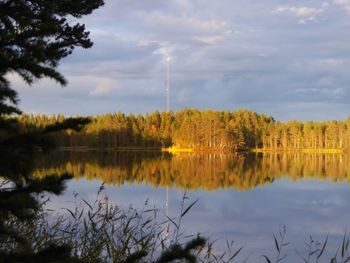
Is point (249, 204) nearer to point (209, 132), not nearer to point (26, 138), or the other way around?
point (26, 138)

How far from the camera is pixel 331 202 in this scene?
2900cm

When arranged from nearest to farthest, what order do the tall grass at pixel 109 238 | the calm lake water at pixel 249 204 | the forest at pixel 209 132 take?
the tall grass at pixel 109 238 < the calm lake water at pixel 249 204 < the forest at pixel 209 132

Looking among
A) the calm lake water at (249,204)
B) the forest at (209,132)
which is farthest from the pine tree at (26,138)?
the forest at (209,132)

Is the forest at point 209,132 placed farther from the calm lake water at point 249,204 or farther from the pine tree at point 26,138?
the pine tree at point 26,138

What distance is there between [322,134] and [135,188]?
144084mm

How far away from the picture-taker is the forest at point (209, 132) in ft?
468

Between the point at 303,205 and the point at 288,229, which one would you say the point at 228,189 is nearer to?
the point at 303,205

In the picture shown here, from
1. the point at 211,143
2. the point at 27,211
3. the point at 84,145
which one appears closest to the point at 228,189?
the point at 27,211

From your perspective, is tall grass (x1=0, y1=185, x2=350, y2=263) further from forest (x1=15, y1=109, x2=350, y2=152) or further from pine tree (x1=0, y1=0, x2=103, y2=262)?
forest (x1=15, y1=109, x2=350, y2=152)

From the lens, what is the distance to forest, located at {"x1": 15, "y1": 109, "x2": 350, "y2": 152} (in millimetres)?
142750

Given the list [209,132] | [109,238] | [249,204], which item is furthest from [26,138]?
[209,132]

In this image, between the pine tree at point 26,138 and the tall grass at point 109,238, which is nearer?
the pine tree at point 26,138

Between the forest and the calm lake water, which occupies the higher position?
the forest

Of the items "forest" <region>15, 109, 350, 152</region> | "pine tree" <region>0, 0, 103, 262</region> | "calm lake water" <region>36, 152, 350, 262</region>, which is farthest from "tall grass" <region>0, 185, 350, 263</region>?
"forest" <region>15, 109, 350, 152</region>
